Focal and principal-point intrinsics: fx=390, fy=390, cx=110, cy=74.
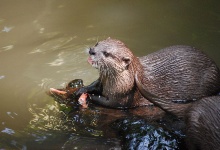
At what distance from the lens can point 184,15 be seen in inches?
239

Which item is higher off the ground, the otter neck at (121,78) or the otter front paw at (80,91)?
the otter neck at (121,78)

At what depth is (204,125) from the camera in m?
3.09

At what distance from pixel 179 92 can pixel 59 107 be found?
1.29m

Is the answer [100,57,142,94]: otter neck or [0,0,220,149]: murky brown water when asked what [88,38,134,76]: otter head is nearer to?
[100,57,142,94]: otter neck

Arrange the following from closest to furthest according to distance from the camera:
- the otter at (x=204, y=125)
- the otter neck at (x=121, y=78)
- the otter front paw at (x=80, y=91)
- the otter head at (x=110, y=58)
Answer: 1. the otter at (x=204, y=125)
2. the otter head at (x=110, y=58)
3. the otter neck at (x=121, y=78)
4. the otter front paw at (x=80, y=91)

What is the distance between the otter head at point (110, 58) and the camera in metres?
3.85

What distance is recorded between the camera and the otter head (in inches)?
152

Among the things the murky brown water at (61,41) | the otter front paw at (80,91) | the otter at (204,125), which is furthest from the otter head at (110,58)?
the otter at (204,125)

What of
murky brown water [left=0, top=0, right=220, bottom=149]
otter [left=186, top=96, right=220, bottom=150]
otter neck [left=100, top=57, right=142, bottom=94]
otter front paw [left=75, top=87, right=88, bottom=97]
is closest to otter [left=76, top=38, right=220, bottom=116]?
otter neck [left=100, top=57, right=142, bottom=94]

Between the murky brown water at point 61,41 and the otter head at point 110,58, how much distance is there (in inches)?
20.4

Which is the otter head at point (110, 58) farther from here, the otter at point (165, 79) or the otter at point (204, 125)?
the otter at point (204, 125)

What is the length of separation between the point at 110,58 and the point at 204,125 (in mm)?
1220

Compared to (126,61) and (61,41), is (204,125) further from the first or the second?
(61,41)

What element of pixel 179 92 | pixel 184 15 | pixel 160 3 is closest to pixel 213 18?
pixel 184 15
